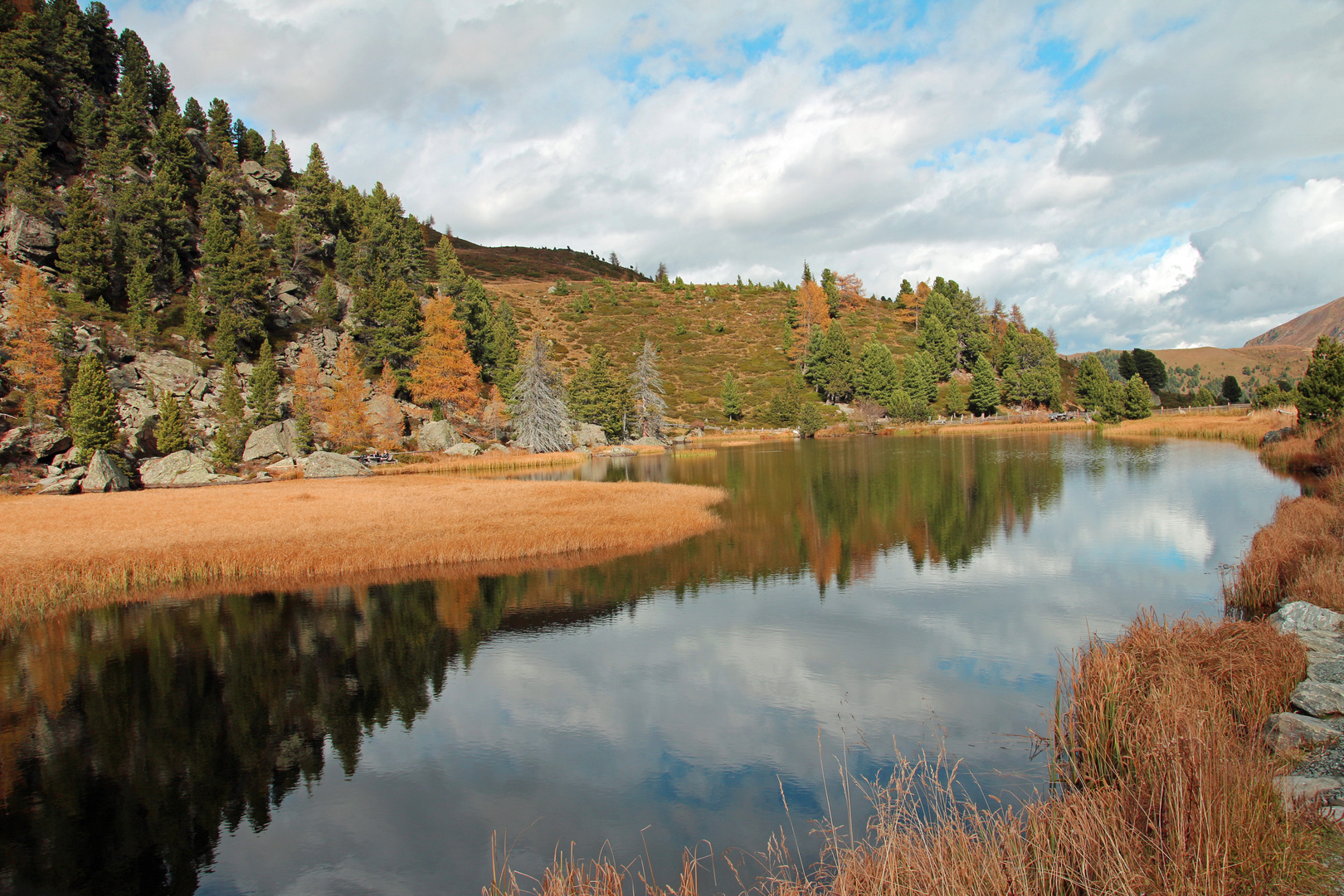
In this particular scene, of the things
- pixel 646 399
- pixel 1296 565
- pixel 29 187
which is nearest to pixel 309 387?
pixel 29 187

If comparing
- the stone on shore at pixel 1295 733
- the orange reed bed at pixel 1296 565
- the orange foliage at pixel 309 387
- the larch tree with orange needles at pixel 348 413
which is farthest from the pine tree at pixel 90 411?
the orange reed bed at pixel 1296 565

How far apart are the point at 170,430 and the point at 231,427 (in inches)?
190

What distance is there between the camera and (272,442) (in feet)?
206

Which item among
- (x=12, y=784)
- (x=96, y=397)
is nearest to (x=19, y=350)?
(x=96, y=397)

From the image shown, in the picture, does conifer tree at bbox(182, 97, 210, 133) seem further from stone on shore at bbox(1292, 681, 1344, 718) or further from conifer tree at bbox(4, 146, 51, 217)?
stone on shore at bbox(1292, 681, 1344, 718)

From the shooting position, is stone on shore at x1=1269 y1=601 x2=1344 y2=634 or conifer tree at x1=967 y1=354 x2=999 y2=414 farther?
conifer tree at x1=967 y1=354 x2=999 y2=414

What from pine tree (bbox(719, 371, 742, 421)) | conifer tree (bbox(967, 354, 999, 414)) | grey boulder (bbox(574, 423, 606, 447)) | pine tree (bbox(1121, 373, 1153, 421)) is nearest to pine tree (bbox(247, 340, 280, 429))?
grey boulder (bbox(574, 423, 606, 447))

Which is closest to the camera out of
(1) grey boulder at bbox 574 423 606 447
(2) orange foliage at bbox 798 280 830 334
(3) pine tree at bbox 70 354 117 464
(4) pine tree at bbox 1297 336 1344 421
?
(4) pine tree at bbox 1297 336 1344 421

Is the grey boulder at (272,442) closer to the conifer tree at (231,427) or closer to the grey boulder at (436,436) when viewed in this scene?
the conifer tree at (231,427)

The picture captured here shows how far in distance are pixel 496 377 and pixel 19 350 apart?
4320cm

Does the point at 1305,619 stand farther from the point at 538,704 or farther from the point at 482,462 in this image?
the point at 482,462

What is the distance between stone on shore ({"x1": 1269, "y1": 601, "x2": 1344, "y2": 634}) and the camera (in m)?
12.6

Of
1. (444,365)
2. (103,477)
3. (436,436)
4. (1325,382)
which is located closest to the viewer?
(1325,382)

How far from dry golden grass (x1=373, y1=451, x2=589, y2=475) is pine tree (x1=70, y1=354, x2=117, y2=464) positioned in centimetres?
1928
